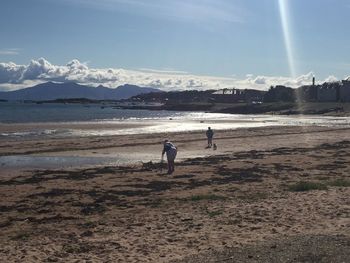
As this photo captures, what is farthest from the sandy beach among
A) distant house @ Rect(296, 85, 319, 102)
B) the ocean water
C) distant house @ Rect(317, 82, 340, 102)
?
distant house @ Rect(296, 85, 319, 102)

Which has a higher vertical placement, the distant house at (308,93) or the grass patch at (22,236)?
the distant house at (308,93)

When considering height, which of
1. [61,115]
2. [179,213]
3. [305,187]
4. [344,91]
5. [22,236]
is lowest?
[61,115]

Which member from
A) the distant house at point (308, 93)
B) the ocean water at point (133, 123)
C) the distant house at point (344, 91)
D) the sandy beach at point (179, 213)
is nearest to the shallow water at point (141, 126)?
the ocean water at point (133, 123)

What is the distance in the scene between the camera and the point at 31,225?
36.5 ft

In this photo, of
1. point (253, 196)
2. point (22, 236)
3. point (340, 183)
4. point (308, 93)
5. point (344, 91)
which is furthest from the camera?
point (308, 93)

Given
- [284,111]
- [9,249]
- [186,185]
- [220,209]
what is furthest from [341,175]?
[284,111]

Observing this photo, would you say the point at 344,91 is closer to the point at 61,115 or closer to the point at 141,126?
the point at 61,115

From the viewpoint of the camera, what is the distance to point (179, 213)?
1190 centimetres

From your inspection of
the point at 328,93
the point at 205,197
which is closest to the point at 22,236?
the point at 205,197

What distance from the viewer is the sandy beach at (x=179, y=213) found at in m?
8.83

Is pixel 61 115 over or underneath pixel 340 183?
underneath

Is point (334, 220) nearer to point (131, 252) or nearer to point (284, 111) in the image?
point (131, 252)

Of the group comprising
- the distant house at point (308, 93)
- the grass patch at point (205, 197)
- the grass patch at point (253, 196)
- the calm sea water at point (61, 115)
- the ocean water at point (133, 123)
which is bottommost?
the calm sea water at point (61, 115)

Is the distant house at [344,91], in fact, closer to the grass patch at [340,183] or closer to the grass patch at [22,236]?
the grass patch at [340,183]
